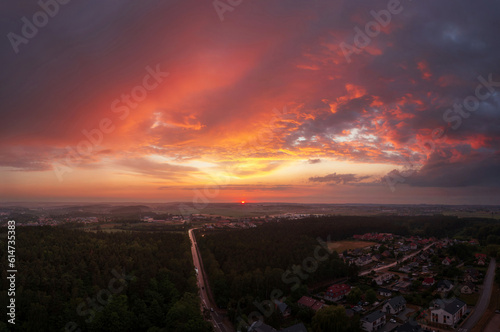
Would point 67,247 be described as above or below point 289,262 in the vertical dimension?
above

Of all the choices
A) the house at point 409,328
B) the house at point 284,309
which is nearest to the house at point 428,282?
the house at point 409,328

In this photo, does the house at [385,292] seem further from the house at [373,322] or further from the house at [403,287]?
the house at [373,322]

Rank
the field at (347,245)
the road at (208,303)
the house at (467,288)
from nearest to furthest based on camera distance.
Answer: the road at (208,303) < the house at (467,288) < the field at (347,245)

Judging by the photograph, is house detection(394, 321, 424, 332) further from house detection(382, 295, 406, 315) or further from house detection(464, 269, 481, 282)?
house detection(464, 269, 481, 282)

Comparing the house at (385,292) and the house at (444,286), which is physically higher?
the house at (444,286)

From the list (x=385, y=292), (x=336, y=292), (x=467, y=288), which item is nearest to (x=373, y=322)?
(x=336, y=292)

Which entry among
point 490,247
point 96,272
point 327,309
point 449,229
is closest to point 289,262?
point 327,309

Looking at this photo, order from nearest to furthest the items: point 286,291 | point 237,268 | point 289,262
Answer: point 286,291 → point 237,268 → point 289,262

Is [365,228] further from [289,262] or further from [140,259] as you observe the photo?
[140,259]
